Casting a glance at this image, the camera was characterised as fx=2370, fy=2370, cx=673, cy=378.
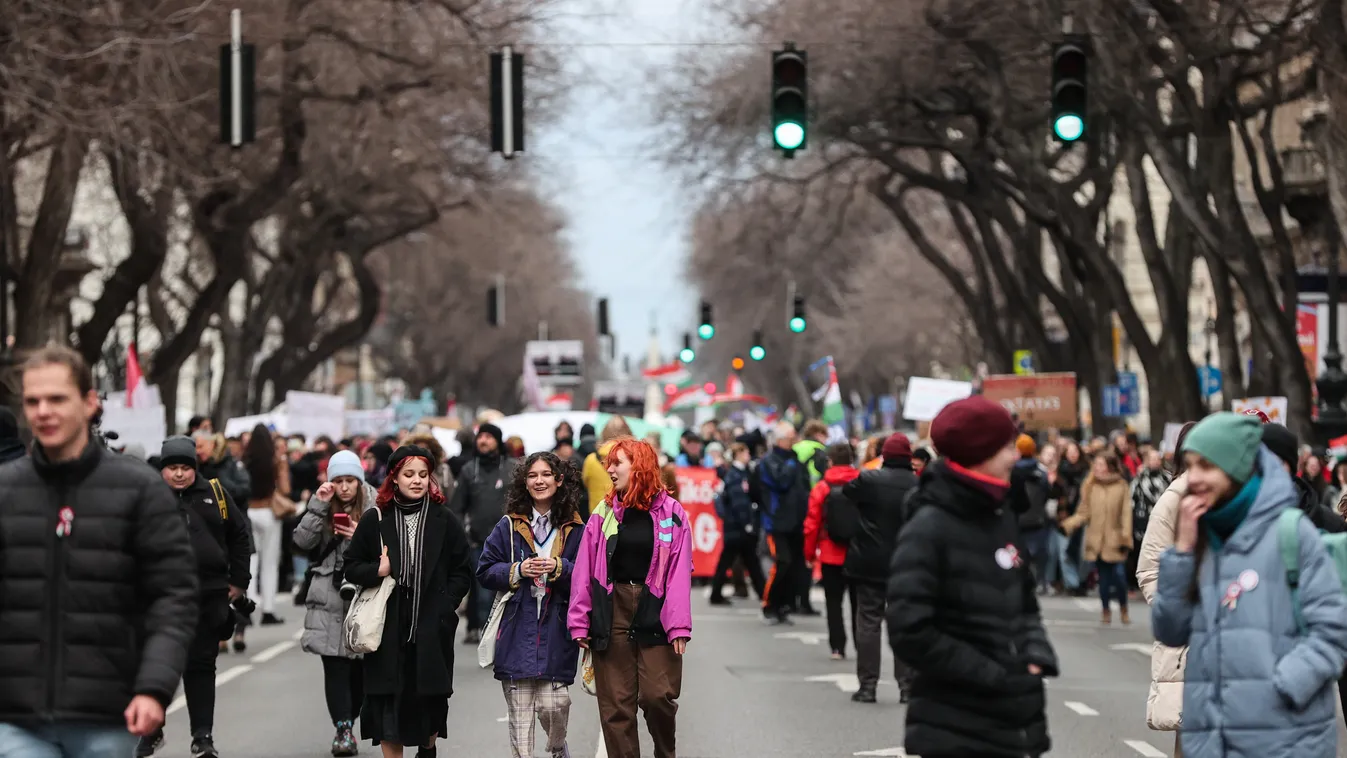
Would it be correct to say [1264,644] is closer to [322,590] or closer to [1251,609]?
[1251,609]

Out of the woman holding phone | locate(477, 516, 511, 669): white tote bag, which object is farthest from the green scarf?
the woman holding phone

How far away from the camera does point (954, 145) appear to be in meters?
35.6

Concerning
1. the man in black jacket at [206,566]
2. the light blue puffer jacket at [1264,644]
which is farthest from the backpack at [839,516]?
the light blue puffer jacket at [1264,644]

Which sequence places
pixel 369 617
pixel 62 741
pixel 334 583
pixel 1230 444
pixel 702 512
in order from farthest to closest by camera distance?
pixel 702 512 → pixel 334 583 → pixel 369 617 → pixel 1230 444 → pixel 62 741

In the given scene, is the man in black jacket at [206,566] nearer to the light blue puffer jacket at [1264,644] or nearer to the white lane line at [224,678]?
the white lane line at [224,678]

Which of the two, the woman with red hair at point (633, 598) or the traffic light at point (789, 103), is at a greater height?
the traffic light at point (789, 103)

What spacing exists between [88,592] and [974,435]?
7.72 feet

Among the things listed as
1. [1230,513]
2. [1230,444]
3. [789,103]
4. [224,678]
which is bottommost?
[224,678]

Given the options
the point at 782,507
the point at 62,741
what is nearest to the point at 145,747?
the point at 62,741

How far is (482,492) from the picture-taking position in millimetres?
17828

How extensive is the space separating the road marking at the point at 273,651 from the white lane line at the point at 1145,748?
7262 mm

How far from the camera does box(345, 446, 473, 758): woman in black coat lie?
10.2 meters

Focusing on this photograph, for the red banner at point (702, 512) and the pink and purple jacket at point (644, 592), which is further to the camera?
the red banner at point (702, 512)

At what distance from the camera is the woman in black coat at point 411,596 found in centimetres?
1018
